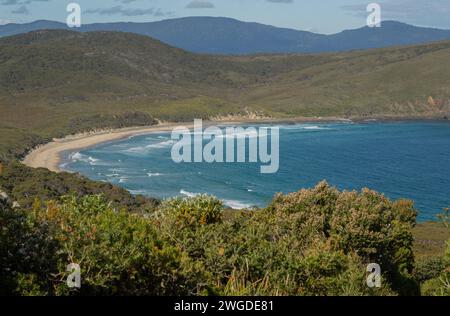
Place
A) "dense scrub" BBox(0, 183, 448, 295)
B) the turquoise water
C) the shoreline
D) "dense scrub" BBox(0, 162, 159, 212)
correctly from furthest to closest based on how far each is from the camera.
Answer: the shoreline, the turquoise water, "dense scrub" BBox(0, 162, 159, 212), "dense scrub" BBox(0, 183, 448, 295)

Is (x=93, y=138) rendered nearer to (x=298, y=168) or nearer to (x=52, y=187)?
(x=298, y=168)

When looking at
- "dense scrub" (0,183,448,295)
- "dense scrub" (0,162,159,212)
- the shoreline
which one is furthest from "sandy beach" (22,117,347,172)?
"dense scrub" (0,183,448,295)

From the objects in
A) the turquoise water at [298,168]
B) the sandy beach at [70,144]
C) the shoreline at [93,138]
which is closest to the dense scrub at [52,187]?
the turquoise water at [298,168]

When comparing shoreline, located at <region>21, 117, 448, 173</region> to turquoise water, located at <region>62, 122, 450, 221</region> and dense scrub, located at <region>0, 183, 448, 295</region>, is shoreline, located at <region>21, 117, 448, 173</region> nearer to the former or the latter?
turquoise water, located at <region>62, 122, 450, 221</region>

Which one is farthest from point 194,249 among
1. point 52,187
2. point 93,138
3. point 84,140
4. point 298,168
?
point 93,138

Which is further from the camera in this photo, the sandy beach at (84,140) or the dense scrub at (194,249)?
the sandy beach at (84,140)

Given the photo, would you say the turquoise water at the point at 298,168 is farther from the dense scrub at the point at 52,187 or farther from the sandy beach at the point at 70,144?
the dense scrub at the point at 52,187

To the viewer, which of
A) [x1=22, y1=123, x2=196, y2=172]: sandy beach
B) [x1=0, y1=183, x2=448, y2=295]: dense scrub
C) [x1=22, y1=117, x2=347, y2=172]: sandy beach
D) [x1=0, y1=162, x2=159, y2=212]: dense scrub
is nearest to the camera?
[x1=0, y1=183, x2=448, y2=295]: dense scrub
